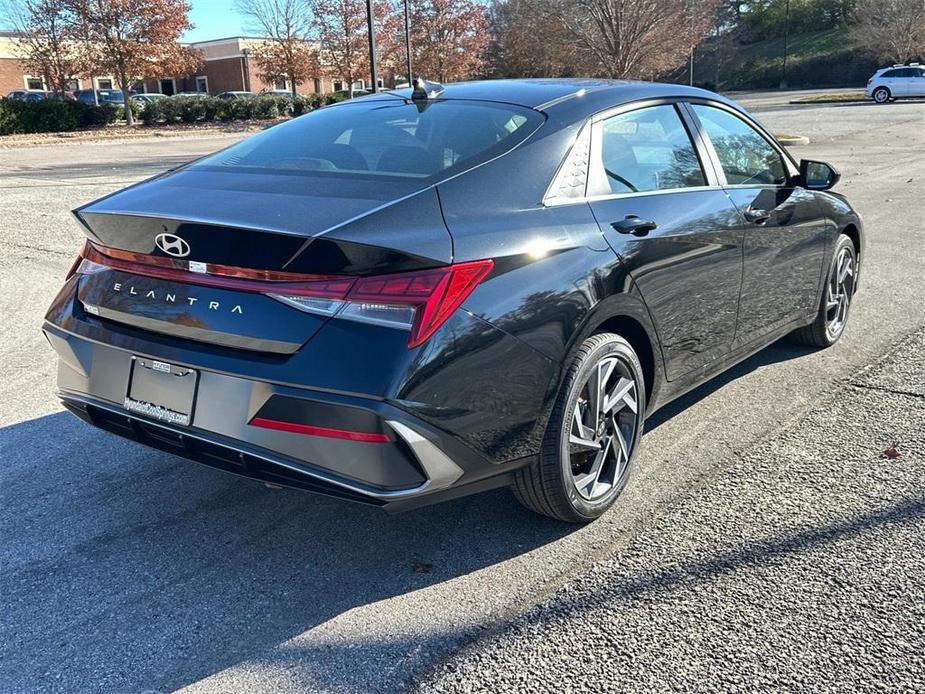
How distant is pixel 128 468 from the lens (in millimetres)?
3838

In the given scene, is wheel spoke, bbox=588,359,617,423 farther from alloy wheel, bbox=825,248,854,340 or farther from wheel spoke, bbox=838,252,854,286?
wheel spoke, bbox=838,252,854,286

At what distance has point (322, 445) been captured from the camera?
2.58 meters

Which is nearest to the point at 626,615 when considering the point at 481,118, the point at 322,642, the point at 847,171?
the point at 322,642

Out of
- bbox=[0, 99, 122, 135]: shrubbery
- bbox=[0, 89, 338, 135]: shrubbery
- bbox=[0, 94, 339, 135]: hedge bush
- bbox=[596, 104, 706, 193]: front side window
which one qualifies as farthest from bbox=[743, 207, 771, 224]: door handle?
bbox=[0, 99, 122, 135]: shrubbery

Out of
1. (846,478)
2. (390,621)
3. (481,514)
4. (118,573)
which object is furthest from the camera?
(846,478)

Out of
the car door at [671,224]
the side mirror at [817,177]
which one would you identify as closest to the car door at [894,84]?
the side mirror at [817,177]

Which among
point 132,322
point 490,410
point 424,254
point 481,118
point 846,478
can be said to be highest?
point 481,118

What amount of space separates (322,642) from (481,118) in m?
2.08

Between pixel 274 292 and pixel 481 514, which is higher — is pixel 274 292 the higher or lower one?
the higher one

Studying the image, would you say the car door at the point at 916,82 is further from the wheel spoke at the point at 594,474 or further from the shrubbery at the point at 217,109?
the wheel spoke at the point at 594,474

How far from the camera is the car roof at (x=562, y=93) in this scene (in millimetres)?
3506

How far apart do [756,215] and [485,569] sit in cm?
229

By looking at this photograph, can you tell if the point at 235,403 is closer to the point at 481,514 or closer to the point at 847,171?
the point at 481,514

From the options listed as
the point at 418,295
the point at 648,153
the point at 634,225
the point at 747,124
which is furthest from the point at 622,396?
the point at 747,124
